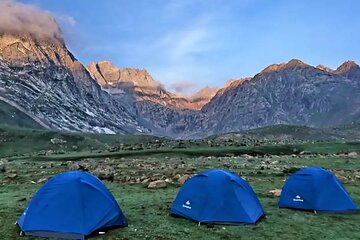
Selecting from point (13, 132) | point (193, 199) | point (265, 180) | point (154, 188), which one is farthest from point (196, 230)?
point (13, 132)

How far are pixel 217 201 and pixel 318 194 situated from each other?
5838 mm

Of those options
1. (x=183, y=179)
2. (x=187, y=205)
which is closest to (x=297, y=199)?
(x=187, y=205)

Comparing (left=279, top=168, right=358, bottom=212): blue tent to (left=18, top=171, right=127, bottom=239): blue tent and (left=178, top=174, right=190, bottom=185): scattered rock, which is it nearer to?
(left=18, top=171, right=127, bottom=239): blue tent

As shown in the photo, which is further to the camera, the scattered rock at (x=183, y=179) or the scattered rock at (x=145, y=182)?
the scattered rock at (x=183, y=179)

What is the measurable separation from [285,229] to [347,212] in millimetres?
5301

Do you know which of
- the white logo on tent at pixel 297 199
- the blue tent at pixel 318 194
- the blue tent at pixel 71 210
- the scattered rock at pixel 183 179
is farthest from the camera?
the scattered rock at pixel 183 179

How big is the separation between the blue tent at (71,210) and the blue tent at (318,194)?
9093mm

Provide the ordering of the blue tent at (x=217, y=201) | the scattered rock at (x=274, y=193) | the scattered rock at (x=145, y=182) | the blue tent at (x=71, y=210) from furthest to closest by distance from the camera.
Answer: the scattered rock at (x=145, y=182), the scattered rock at (x=274, y=193), the blue tent at (x=217, y=201), the blue tent at (x=71, y=210)

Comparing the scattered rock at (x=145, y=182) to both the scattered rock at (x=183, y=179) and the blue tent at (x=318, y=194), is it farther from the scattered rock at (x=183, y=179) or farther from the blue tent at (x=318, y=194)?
the blue tent at (x=318, y=194)

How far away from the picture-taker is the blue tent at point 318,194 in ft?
66.8

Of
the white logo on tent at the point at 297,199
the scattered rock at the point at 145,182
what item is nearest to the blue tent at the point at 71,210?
the white logo on tent at the point at 297,199

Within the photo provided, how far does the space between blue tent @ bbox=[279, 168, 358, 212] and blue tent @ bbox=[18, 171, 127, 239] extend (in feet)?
29.8

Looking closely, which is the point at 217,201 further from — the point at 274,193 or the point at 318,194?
the point at 274,193

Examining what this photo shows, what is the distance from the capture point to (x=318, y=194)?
20422 mm
